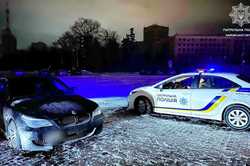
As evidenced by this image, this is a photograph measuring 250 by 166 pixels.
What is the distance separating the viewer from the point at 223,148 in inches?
220

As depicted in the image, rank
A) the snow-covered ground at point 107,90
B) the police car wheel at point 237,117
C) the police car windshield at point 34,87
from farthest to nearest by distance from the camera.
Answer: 1. the snow-covered ground at point 107,90
2. the police car wheel at point 237,117
3. the police car windshield at point 34,87

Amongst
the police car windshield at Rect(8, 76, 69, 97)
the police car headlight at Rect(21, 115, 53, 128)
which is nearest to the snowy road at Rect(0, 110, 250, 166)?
the police car headlight at Rect(21, 115, 53, 128)

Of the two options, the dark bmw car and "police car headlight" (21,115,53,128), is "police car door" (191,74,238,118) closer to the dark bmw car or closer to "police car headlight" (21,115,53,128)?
the dark bmw car

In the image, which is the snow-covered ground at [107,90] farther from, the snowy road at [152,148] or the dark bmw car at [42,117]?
the snowy road at [152,148]

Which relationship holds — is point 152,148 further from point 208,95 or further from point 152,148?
point 208,95

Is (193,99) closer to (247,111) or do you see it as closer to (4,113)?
(247,111)

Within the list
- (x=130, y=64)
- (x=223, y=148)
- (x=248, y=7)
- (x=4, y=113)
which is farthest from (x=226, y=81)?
(x=130, y=64)

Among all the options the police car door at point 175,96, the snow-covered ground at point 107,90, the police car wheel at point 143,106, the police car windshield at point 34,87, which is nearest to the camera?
the police car windshield at point 34,87

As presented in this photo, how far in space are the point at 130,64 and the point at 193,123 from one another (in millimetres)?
78508

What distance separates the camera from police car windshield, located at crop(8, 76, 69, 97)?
244 inches

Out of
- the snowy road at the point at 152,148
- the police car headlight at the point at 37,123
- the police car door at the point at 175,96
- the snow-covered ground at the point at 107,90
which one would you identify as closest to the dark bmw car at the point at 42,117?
the police car headlight at the point at 37,123

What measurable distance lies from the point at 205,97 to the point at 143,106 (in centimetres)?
224

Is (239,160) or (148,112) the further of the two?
(148,112)

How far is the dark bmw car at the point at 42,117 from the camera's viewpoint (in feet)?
16.4
